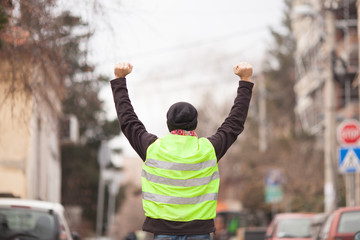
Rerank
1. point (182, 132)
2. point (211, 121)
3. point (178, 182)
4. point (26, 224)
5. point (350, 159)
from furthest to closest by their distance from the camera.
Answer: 1. point (211, 121)
2. point (350, 159)
3. point (26, 224)
4. point (182, 132)
5. point (178, 182)

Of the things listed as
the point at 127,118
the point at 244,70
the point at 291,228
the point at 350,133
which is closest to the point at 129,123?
the point at 127,118

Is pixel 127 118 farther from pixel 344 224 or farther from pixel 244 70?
pixel 344 224

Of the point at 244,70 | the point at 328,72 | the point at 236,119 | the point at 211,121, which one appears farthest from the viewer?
the point at 211,121

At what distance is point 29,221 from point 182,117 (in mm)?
7130

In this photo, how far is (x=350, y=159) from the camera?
19.5 m

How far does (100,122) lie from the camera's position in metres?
41.4

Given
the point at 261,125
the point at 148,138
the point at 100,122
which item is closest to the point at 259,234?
the point at 100,122

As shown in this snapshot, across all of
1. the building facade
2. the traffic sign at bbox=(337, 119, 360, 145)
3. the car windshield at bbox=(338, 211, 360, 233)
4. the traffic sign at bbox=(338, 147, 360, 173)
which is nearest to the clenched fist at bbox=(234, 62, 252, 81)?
the car windshield at bbox=(338, 211, 360, 233)

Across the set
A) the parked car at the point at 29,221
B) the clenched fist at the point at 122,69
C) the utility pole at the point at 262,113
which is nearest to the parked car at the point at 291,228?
the parked car at the point at 29,221

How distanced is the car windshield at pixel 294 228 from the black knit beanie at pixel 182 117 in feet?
45.9

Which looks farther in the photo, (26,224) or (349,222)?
(349,222)

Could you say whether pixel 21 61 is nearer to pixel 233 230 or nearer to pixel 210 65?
pixel 233 230

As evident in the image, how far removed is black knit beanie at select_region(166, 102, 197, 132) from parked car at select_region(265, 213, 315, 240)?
545 inches

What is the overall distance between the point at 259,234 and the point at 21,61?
18687mm
